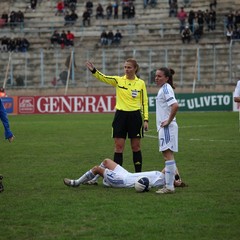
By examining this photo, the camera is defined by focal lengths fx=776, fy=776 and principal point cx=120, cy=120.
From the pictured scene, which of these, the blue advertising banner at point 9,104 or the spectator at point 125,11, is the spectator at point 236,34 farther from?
the blue advertising banner at point 9,104

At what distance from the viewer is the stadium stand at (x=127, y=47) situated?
48.9m

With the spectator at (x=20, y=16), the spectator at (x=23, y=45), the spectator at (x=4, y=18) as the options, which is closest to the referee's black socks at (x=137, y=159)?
the spectator at (x=23, y=45)

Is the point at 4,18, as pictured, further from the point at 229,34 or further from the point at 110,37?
the point at 229,34

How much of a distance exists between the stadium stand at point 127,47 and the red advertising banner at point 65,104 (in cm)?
487

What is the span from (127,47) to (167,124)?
1566 inches

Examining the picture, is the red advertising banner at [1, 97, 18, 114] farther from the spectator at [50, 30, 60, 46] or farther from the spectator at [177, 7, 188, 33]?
A: the spectator at [177, 7, 188, 33]

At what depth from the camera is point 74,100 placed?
44656mm

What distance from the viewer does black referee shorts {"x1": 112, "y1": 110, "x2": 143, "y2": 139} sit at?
1394cm

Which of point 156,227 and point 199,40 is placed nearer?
point 156,227

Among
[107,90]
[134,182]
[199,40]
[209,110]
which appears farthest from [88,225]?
[199,40]

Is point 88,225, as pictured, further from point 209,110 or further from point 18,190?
point 209,110

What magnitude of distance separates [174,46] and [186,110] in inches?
313

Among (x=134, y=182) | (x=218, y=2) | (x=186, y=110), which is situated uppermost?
(x=218, y=2)

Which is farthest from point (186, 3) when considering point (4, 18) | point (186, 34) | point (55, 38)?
point (4, 18)
